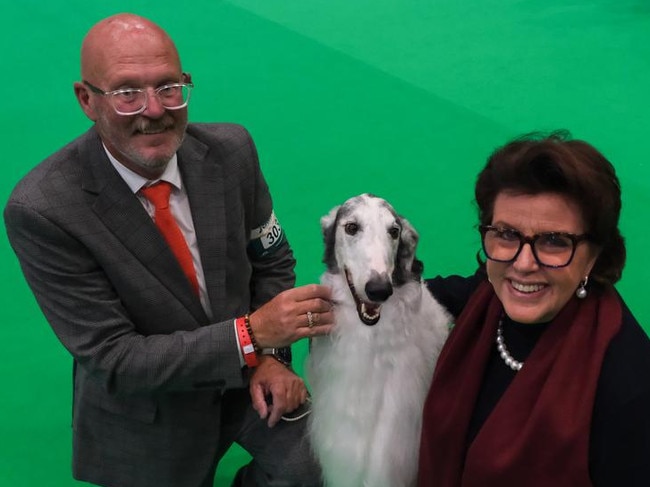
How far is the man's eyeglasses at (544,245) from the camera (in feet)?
5.48

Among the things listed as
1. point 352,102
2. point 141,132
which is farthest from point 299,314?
point 352,102

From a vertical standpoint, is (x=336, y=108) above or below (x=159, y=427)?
above

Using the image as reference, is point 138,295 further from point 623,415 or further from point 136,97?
point 623,415

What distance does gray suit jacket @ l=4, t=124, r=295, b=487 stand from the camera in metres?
2.06

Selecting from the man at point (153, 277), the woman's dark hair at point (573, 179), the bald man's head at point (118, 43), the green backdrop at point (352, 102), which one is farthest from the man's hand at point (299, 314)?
the green backdrop at point (352, 102)

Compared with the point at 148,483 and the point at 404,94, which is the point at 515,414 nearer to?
the point at 148,483

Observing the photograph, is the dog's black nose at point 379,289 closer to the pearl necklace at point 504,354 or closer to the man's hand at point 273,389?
the pearl necklace at point 504,354

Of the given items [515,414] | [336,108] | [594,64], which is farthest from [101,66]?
[594,64]

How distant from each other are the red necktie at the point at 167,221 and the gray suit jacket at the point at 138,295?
53mm

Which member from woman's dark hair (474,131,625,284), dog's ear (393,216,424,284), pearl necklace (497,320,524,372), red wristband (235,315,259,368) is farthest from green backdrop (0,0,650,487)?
woman's dark hair (474,131,625,284)

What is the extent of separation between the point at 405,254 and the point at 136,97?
0.85 meters

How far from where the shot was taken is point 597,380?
1669 millimetres

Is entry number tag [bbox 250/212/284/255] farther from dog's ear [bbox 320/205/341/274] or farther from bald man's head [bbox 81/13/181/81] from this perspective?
bald man's head [bbox 81/13/181/81]

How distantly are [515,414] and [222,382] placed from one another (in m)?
0.87
